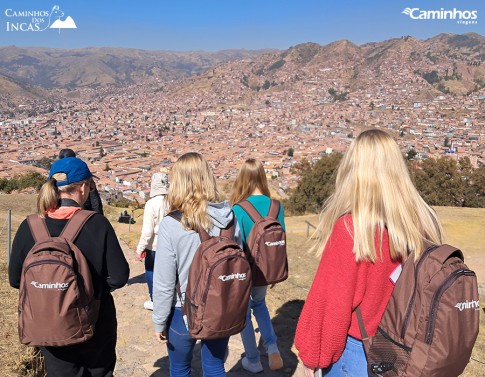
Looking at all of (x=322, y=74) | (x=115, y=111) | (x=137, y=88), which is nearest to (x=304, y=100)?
(x=322, y=74)

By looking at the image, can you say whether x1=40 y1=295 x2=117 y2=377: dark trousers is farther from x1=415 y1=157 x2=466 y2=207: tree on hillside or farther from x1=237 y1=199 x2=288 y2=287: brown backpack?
x1=415 y1=157 x2=466 y2=207: tree on hillside

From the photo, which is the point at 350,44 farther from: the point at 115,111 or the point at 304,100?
the point at 115,111

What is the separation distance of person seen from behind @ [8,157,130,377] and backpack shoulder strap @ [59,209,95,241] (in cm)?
2

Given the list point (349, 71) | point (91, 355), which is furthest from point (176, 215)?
point (349, 71)

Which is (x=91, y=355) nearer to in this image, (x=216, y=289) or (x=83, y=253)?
(x=83, y=253)

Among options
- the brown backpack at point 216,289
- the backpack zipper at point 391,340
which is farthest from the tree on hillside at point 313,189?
the backpack zipper at point 391,340

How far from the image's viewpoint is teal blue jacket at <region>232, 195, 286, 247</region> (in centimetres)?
279

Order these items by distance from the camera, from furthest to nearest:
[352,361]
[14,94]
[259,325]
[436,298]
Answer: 1. [14,94]
2. [259,325]
3. [352,361]
4. [436,298]

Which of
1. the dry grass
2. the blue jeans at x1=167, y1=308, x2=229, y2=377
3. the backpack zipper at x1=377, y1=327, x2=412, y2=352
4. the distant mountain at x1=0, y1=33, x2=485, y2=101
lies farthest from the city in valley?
the backpack zipper at x1=377, y1=327, x2=412, y2=352

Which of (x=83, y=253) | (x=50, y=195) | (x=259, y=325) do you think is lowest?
(x=259, y=325)

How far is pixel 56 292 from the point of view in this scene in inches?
65.1

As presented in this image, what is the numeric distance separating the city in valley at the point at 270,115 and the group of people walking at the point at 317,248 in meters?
31.4

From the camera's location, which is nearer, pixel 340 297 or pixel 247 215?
pixel 340 297

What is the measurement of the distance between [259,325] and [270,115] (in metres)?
105
